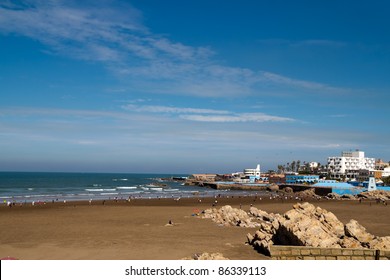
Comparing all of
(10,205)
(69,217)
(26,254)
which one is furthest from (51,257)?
(10,205)

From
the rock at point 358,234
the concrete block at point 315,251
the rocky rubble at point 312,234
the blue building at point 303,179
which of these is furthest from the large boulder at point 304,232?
the blue building at point 303,179

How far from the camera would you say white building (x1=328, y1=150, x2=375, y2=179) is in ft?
567

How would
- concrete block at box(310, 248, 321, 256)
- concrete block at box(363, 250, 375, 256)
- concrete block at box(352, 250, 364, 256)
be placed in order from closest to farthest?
1. concrete block at box(363, 250, 375, 256)
2. concrete block at box(352, 250, 364, 256)
3. concrete block at box(310, 248, 321, 256)

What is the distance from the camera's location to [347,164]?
584 feet

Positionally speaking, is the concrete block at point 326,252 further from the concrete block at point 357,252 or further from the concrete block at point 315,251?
the concrete block at point 357,252

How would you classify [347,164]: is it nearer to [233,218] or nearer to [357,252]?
[233,218]

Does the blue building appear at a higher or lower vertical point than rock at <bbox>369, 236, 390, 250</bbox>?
lower

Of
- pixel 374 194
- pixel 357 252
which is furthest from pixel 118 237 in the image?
pixel 374 194

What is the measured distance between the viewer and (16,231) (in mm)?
31438

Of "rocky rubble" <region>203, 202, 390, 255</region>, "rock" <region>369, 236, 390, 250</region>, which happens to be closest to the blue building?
"rocky rubble" <region>203, 202, 390, 255</region>

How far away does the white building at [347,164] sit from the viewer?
172875 mm

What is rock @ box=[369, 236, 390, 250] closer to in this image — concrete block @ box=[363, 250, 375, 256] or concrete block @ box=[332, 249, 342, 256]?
concrete block @ box=[363, 250, 375, 256]

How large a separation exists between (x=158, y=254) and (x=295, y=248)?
12468 mm

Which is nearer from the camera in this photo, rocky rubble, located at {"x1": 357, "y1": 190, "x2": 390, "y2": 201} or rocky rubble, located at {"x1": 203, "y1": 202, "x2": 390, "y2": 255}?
rocky rubble, located at {"x1": 203, "y1": 202, "x2": 390, "y2": 255}
